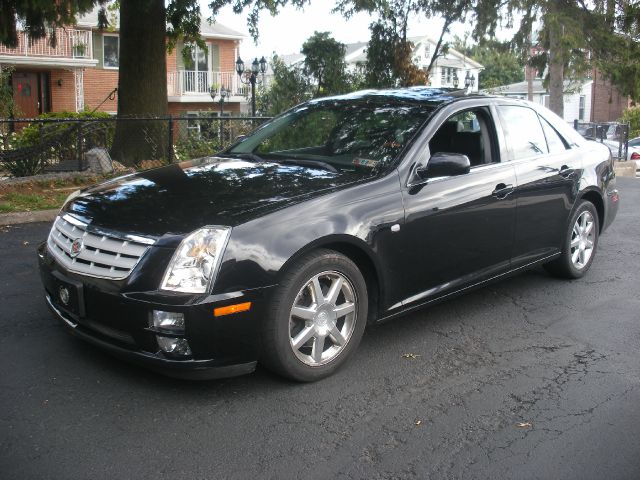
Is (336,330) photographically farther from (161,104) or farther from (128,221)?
(161,104)

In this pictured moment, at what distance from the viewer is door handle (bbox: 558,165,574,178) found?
5.60 meters

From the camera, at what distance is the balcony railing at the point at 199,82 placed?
32781mm

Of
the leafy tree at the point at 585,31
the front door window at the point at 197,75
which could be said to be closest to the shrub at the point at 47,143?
the leafy tree at the point at 585,31

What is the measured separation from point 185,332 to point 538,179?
317 centimetres

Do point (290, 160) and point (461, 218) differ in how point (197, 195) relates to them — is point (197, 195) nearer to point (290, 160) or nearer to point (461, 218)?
point (290, 160)

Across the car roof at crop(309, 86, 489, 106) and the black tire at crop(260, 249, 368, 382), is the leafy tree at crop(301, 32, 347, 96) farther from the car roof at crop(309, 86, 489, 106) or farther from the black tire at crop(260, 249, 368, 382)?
the black tire at crop(260, 249, 368, 382)

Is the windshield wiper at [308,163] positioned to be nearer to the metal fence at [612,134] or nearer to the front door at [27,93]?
the metal fence at [612,134]

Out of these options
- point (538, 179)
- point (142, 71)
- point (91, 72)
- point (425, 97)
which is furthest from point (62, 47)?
point (538, 179)

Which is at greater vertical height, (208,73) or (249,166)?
(208,73)

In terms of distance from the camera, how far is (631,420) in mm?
3516

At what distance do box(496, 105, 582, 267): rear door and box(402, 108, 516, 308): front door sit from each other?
0.15 metres

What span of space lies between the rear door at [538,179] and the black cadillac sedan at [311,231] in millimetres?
18

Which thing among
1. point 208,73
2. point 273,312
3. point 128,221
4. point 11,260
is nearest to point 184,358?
point 273,312

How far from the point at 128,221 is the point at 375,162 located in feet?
5.28
